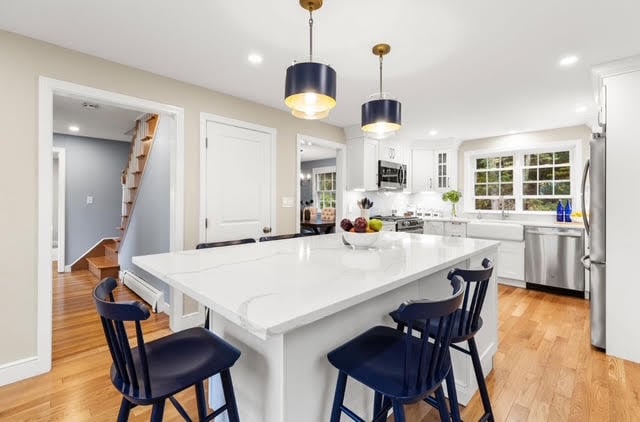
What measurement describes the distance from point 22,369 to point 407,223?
4581 millimetres

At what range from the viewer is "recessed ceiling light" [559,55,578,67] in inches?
94.8

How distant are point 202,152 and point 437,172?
4.13m

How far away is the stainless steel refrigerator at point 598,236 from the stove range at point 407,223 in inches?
97.6

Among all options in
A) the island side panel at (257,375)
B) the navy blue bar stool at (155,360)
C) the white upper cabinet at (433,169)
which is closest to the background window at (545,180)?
the white upper cabinet at (433,169)

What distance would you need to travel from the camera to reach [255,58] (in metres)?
2.46

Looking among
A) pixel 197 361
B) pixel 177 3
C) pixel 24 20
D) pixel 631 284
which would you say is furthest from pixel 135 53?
pixel 631 284

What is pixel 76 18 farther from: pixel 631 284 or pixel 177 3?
pixel 631 284

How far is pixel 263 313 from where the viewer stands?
85cm

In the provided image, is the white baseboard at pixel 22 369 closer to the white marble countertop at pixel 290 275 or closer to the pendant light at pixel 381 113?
the white marble countertop at pixel 290 275

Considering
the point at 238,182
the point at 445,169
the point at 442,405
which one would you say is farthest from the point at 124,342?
the point at 445,169

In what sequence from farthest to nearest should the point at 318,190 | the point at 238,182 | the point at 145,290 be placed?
the point at 318,190 < the point at 145,290 < the point at 238,182

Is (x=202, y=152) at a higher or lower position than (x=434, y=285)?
higher

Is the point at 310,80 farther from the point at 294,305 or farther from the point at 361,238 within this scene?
the point at 294,305

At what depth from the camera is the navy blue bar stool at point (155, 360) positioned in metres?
0.91
